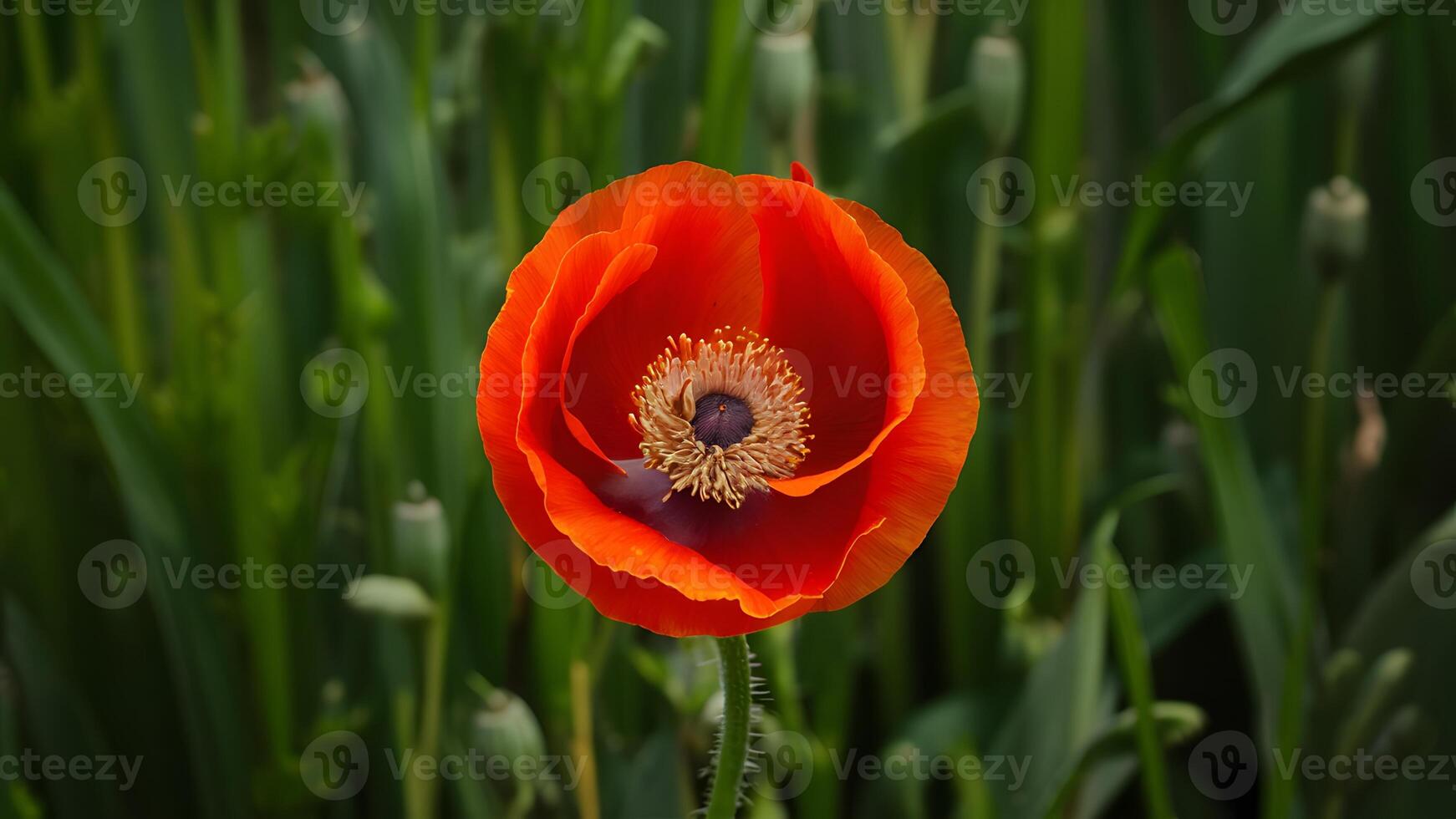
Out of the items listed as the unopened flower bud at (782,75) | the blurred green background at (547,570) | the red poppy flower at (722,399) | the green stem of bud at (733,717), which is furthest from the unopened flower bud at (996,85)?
the green stem of bud at (733,717)

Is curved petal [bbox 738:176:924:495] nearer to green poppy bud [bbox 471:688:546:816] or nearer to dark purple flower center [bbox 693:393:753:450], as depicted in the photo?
dark purple flower center [bbox 693:393:753:450]

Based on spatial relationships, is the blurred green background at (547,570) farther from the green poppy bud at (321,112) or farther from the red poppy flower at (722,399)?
the red poppy flower at (722,399)

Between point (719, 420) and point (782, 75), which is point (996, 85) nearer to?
point (782, 75)

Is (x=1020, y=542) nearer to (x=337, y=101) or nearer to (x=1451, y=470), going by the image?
(x=1451, y=470)

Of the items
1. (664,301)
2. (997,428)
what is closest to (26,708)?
(664,301)

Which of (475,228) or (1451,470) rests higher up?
(475,228)

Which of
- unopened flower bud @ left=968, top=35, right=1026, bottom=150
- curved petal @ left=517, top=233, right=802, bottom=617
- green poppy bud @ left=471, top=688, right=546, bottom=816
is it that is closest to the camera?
curved petal @ left=517, top=233, right=802, bottom=617

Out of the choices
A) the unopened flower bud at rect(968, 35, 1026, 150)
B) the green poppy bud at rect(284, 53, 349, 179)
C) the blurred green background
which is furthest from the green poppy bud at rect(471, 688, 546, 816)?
the unopened flower bud at rect(968, 35, 1026, 150)

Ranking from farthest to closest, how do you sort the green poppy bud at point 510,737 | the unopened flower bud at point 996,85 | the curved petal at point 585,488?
the unopened flower bud at point 996,85 → the green poppy bud at point 510,737 → the curved petal at point 585,488
